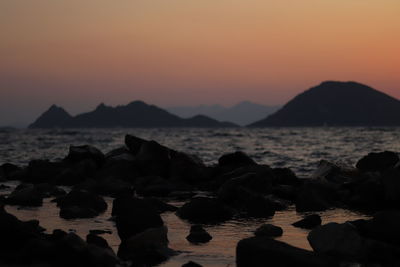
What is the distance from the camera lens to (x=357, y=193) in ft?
44.9

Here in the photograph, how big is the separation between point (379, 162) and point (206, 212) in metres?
9.59

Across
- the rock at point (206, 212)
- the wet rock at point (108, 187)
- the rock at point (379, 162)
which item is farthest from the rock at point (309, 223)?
the rock at point (379, 162)

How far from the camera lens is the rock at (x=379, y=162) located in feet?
59.7

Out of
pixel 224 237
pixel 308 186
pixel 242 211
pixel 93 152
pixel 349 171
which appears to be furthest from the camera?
pixel 93 152

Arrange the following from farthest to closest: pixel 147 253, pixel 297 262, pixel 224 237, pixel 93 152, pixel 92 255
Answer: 1. pixel 93 152
2. pixel 224 237
3. pixel 147 253
4. pixel 92 255
5. pixel 297 262

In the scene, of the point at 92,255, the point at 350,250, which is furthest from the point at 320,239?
the point at 92,255

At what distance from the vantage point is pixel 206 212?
11.2m

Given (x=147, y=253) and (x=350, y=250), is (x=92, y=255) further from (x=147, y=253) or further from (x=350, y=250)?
(x=350, y=250)

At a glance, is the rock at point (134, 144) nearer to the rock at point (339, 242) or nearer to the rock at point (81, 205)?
the rock at point (81, 205)

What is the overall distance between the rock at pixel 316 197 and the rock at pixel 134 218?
Answer: 4.53 m

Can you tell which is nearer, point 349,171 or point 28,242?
point 28,242

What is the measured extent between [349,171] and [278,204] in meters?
6.19

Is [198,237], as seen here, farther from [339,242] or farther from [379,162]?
[379,162]

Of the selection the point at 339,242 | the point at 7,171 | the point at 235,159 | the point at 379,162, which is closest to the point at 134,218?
the point at 339,242
